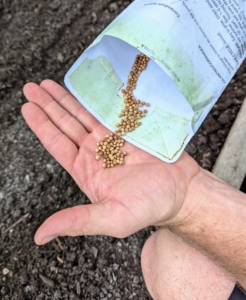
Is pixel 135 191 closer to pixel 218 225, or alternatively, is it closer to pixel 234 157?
pixel 218 225

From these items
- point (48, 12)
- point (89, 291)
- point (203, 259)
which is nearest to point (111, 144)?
point (203, 259)

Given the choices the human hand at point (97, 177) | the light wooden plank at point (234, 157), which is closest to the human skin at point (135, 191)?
the human hand at point (97, 177)

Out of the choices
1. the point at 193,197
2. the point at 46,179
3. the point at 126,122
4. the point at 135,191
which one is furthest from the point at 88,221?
the point at 46,179

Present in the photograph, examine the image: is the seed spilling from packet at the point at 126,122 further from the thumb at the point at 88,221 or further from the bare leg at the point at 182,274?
the bare leg at the point at 182,274

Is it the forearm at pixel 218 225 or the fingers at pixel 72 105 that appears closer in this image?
the forearm at pixel 218 225

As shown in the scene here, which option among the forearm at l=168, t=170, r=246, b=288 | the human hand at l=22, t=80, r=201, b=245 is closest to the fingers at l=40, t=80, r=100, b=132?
the human hand at l=22, t=80, r=201, b=245

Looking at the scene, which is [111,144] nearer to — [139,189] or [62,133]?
[62,133]
